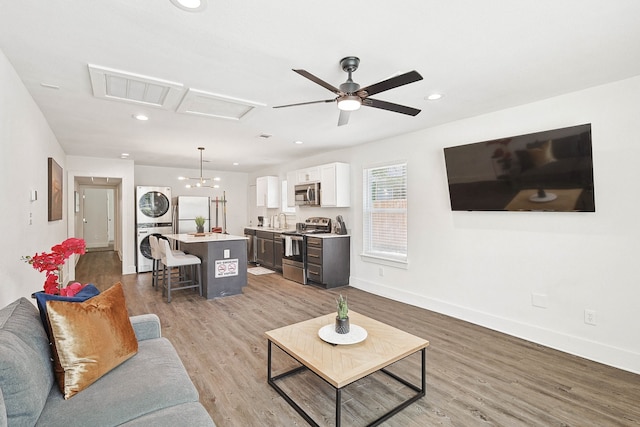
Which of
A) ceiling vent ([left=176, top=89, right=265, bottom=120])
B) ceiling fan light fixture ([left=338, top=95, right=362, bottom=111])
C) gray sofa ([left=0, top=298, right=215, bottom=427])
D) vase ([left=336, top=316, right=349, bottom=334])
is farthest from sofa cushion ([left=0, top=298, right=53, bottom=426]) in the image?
ceiling fan light fixture ([left=338, top=95, right=362, bottom=111])

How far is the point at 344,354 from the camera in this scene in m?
2.02

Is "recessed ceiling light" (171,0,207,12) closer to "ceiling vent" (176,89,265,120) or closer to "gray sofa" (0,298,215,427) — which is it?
"ceiling vent" (176,89,265,120)

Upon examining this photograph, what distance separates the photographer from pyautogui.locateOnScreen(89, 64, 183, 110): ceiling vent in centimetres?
247

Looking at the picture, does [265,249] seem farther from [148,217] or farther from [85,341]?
[85,341]

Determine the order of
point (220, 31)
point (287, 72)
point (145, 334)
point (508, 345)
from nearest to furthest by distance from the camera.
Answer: point (220, 31), point (145, 334), point (287, 72), point (508, 345)

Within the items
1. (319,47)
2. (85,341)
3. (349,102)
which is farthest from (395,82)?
(85,341)

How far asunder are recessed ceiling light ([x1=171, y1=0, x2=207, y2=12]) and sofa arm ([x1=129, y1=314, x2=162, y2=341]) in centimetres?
194

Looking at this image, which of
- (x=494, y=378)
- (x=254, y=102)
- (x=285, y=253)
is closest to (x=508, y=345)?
(x=494, y=378)

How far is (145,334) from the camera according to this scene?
2.09m

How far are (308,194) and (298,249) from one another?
1.10m

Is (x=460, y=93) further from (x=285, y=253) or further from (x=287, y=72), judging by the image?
(x=285, y=253)

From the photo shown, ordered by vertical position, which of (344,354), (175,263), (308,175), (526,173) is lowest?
(344,354)

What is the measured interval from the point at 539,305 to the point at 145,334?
11.9ft

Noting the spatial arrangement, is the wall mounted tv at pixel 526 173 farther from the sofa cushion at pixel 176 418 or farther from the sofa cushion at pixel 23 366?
the sofa cushion at pixel 23 366
